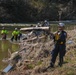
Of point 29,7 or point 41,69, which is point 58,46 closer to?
point 41,69

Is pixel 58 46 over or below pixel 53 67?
over

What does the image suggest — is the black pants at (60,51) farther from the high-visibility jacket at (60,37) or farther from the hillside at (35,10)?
the hillside at (35,10)

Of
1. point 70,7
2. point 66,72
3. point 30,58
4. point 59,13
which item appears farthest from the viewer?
point 70,7

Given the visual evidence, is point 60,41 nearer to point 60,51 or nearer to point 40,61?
point 60,51

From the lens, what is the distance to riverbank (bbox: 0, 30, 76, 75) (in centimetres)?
1205

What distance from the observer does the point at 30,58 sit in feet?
48.6

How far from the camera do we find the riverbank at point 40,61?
12055mm

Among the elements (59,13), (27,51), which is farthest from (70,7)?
(27,51)

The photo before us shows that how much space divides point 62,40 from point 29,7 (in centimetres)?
5318

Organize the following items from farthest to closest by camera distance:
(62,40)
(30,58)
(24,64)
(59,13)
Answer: (59,13) < (30,58) < (24,64) < (62,40)

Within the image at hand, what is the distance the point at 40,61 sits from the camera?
558 inches

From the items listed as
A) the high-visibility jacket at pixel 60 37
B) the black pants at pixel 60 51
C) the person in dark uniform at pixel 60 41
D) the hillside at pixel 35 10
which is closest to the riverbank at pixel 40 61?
the black pants at pixel 60 51

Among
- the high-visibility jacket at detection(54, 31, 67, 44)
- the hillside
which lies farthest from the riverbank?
the hillside

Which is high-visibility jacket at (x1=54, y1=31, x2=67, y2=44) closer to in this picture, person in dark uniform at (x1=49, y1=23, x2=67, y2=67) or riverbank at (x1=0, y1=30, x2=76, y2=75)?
person in dark uniform at (x1=49, y1=23, x2=67, y2=67)
